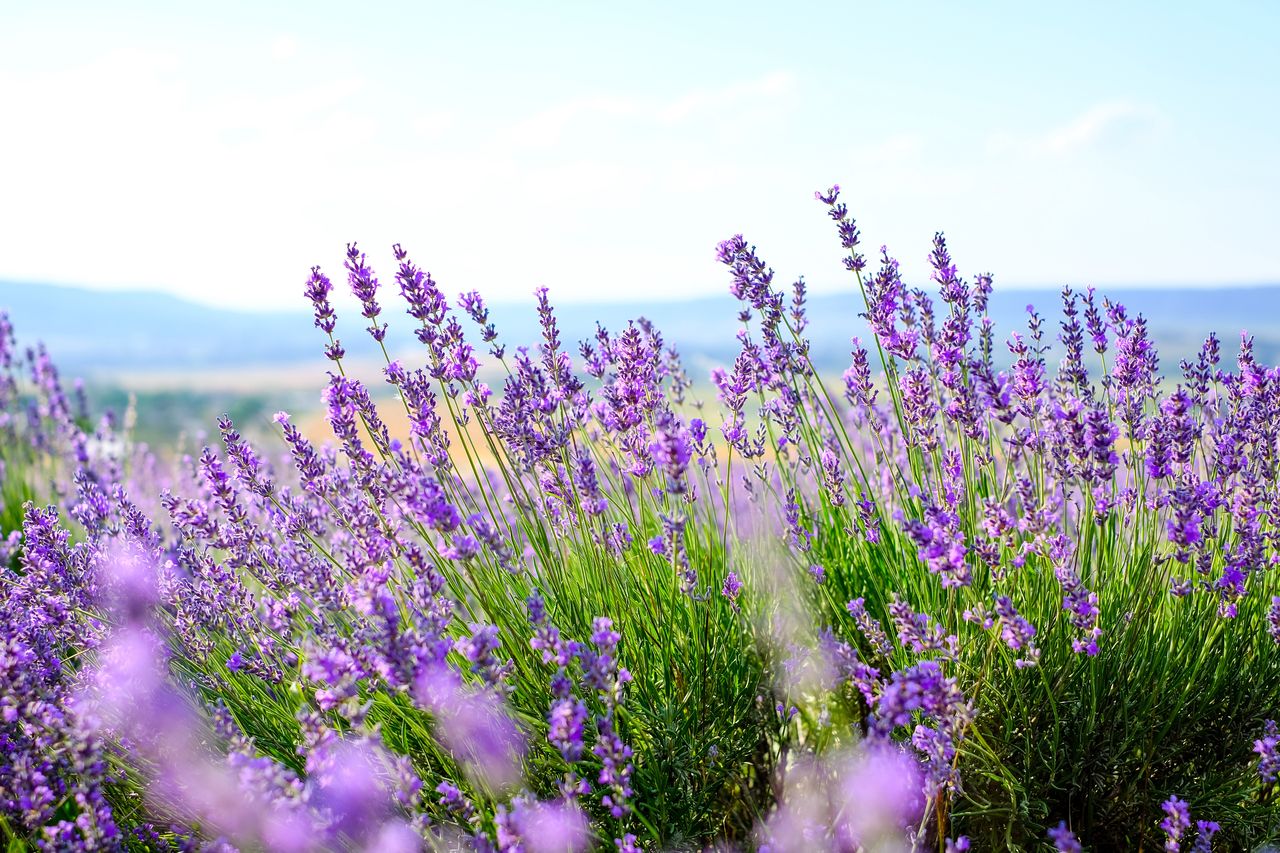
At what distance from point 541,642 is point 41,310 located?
11522 centimetres

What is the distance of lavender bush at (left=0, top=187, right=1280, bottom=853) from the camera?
1.87 meters

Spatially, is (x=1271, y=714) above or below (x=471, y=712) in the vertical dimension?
below

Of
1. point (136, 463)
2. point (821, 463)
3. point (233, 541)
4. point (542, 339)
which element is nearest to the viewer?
point (233, 541)

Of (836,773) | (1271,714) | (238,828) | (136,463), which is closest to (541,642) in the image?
(238,828)

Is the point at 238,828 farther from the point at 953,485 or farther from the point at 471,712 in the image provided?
the point at 953,485

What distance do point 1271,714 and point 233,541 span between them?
8.37ft

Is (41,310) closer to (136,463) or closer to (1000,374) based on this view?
(136,463)

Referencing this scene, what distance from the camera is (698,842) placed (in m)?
2.28

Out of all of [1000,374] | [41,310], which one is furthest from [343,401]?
[41,310]

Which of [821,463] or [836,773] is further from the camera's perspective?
[821,463]

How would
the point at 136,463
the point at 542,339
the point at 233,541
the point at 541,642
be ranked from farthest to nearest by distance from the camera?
the point at 136,463, the point at 542,339, the point at 233,541, the point at 541,642

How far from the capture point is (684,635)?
8.07 feet

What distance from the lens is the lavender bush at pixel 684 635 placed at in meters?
1.87

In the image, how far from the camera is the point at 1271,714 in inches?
90.7
